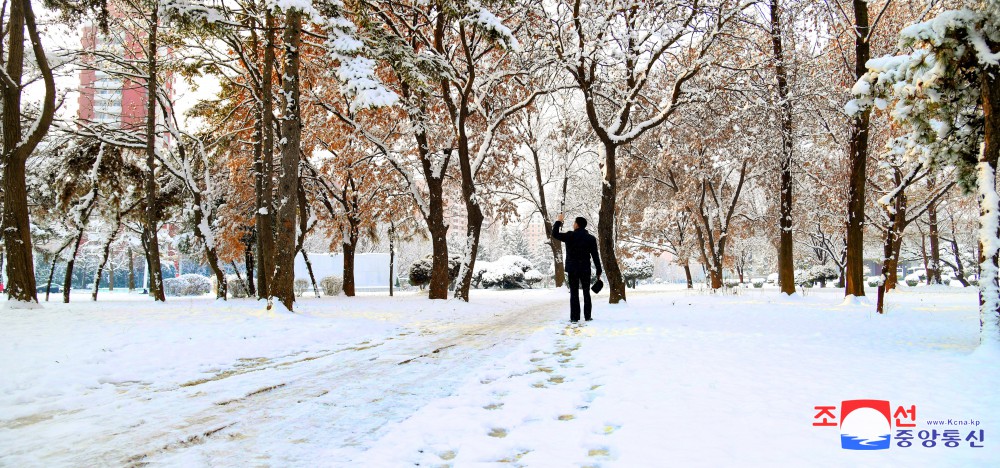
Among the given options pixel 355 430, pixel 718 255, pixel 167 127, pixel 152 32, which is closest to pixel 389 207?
pixel 167 127

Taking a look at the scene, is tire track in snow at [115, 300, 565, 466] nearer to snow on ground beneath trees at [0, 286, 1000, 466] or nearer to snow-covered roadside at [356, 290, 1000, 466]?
snow on ground beneath trees at [0, 286, 1000, 466]

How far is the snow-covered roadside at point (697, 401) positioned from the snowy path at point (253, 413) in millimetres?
321

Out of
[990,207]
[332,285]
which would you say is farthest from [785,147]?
[332,285]

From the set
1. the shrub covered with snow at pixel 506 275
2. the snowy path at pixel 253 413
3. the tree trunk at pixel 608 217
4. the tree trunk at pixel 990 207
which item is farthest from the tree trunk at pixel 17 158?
the shrub covered with snow at pixel 506 275

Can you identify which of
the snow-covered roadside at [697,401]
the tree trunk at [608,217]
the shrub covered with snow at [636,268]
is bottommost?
the snow-covered roadside at [697,401]

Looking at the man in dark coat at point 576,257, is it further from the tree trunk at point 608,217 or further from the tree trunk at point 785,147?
the tree trunk at point 785,147

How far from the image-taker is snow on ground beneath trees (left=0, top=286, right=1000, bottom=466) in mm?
2682

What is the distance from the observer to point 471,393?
400cm

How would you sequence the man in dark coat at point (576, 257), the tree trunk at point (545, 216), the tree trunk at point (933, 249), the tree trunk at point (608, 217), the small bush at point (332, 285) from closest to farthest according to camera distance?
the man in dark coat at point (576, 257) → the tree trunk at point (608, 217) → the tree trunk at point (933, 249) → the tree trunk at point (545, 216) → the small bush at point (332, 285)

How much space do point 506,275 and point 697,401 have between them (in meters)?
28.4

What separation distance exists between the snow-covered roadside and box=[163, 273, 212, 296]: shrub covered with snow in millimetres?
32564

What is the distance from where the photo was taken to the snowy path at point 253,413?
273 centimetres

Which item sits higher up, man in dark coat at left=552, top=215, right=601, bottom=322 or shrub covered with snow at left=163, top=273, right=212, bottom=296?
man in dark coat at left=552, top=215, right=601, bottom=322

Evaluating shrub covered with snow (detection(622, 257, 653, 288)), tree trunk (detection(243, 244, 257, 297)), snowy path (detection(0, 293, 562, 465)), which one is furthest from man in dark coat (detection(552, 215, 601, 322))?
shrub covered with snow (detection(622, 257, 653, 288))
